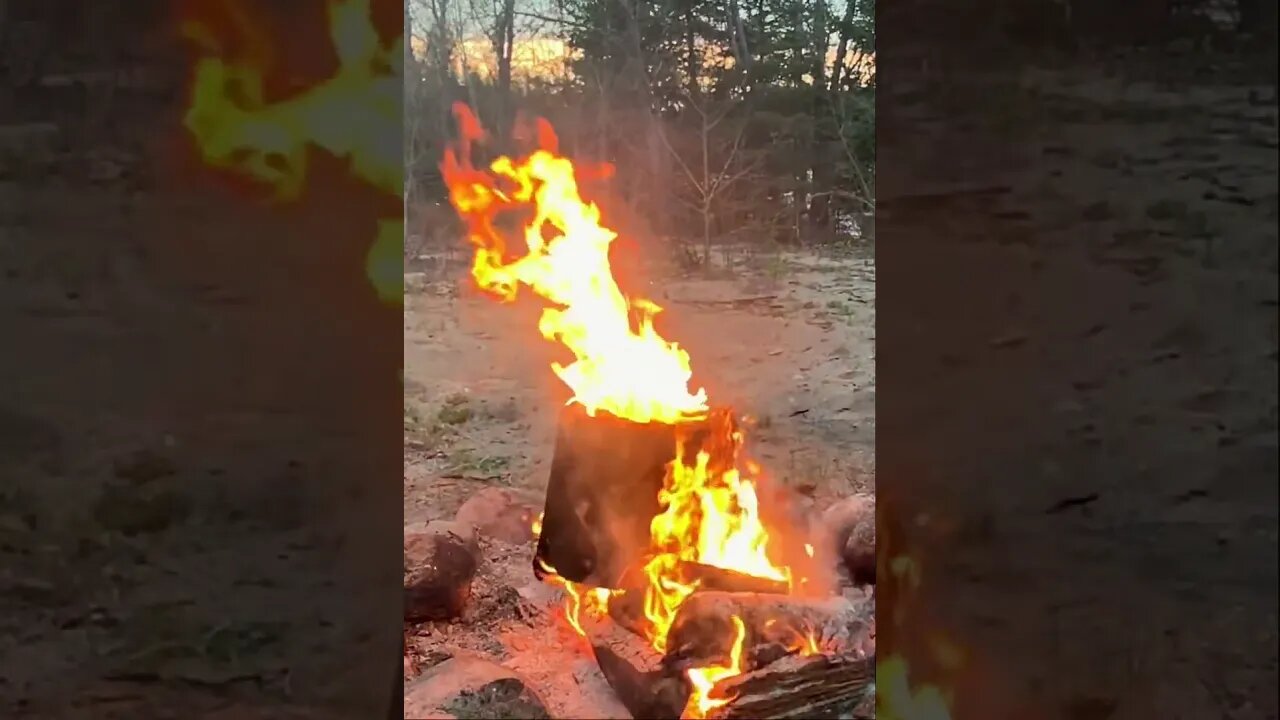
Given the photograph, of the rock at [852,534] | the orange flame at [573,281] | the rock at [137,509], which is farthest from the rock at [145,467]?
the rock at [852,534]

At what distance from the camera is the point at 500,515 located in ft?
5.08

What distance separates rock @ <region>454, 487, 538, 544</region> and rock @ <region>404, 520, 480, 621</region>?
2 cm

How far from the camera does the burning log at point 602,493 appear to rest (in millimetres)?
1534

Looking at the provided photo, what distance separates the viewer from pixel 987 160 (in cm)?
101

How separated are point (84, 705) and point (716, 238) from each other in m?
0.96

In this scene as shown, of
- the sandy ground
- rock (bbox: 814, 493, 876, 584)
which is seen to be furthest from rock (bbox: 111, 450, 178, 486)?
rock (bbox: 814, 493, 876, 584)

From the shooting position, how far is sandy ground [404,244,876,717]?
4.75 feet

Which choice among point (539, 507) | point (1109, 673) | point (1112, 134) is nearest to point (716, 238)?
point (539, 507)

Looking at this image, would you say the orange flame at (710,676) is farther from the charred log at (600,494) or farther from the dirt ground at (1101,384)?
the dirt ground at (1101,384)

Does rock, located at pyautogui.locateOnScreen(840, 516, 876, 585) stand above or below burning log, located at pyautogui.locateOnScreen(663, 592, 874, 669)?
above

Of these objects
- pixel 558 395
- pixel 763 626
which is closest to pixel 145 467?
pixel 558 395

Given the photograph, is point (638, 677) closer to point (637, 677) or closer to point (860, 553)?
point (637, 677)

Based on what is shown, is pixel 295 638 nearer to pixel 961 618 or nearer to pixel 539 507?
pixel 539 507

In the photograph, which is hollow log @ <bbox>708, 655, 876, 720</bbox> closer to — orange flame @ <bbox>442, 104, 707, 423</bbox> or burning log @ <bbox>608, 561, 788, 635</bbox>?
burning log @ <bbox>608, 561, 788, 635</bbox>
